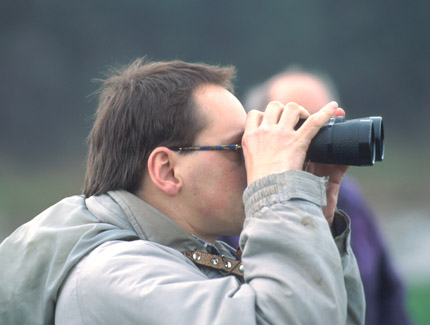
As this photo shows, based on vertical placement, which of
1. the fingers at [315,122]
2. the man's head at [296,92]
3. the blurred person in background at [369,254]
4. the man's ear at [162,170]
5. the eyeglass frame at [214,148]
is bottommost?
the blurred person in background at [369,254]

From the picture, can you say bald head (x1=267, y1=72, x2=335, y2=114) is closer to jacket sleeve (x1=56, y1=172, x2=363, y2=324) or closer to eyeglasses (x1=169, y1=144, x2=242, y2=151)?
eyeglasses (x1=169, y1=144, x2=242, y2=151)

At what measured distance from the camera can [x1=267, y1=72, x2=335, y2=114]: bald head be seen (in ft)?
9.09

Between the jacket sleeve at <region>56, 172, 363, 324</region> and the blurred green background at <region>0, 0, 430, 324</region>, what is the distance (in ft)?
13.6

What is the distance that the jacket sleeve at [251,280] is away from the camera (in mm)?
1285

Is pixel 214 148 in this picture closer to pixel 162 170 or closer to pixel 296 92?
pixel 162 170

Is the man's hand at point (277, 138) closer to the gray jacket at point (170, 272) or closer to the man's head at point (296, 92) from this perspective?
the gray jacket at point (170, 272)

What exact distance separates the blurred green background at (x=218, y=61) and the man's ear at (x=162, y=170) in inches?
154

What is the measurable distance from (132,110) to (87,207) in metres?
0.28

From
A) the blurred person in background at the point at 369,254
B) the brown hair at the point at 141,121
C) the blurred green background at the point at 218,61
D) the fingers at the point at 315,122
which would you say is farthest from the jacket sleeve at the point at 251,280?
the blurred green background at the point at 218,61

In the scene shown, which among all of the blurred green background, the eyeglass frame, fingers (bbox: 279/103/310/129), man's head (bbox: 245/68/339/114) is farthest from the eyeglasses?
the blurred green background

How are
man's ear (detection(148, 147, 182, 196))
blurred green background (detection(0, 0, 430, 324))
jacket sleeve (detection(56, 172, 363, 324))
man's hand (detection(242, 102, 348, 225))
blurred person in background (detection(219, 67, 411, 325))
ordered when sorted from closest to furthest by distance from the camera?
jacket sleeve (detection(56, 172, 363, 324)), man's hand (detection(242, 102, 348, 225)), man's ear (detection(148, 147, 182, 196)), blurred person in background (detection(219, 67, 411, 325)), blurred green background (detection(0, 0, 430, 324))

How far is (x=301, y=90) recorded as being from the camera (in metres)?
2.82

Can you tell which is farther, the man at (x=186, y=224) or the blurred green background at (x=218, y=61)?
the blurred green background at (x=218, y=61)

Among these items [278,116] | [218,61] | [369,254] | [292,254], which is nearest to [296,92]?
[369,254]
